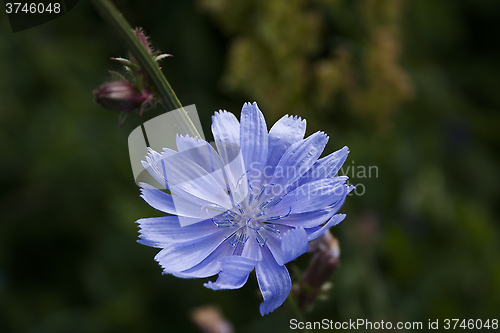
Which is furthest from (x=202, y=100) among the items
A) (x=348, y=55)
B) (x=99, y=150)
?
(x=348, y=55)

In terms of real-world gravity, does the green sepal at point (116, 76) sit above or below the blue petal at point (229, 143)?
above

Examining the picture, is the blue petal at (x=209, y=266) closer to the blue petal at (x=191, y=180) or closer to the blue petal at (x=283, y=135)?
the blue petal at (x=191, y=180)

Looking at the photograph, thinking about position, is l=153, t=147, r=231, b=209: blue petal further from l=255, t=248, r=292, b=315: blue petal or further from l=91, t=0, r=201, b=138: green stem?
l=255, t=248, r=292, b=315: blue petal

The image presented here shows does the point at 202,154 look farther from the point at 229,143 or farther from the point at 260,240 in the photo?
the point at 260,240

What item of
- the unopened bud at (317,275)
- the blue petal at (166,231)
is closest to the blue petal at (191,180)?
the blue petal at (166,231)

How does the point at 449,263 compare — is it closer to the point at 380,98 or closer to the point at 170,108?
the point at 380,98

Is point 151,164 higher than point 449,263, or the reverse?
point 151,164
